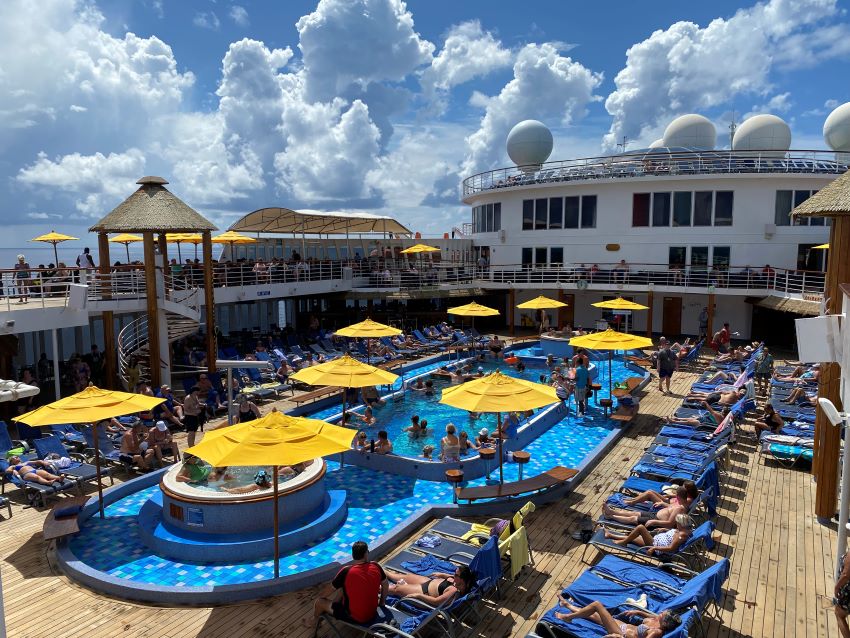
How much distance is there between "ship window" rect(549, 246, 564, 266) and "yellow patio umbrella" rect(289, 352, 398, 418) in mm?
18392

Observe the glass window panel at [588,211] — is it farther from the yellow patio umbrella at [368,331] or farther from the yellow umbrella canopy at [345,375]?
the yellow umbrella canopy at [345,375]

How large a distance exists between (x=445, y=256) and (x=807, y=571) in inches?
1081

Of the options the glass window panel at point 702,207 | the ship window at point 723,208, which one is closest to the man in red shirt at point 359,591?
the glass window panel at point 702,207

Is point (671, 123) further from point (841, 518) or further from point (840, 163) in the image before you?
point (841, 518)

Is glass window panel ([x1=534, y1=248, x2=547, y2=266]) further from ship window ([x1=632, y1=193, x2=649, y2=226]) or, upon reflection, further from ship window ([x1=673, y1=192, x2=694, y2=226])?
ship window ([x1=673, y1=192, x2=694, y2=226])

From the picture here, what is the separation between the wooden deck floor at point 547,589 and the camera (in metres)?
6.50

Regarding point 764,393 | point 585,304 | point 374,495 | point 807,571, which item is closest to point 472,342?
point 585,304

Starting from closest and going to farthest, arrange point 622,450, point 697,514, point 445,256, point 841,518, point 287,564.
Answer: point 841,518, point 287,564, point 697,514, point 622,450, point 445,256

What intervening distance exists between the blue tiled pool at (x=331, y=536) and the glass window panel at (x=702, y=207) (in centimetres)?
1532

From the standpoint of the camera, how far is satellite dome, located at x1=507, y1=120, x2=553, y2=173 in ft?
102

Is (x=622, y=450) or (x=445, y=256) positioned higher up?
(x=445, y=256)

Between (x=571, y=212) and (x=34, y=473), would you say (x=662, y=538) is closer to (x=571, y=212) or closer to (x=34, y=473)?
(x=34, y=473)

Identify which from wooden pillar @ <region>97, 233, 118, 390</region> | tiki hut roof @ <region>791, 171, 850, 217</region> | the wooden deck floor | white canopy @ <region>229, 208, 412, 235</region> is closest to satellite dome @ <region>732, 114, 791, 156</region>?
white canopy @ <region>229, 208, 412, 235</region>

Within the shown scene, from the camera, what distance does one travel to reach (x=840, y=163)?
25.2 m
